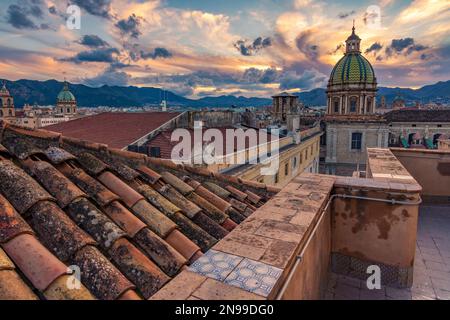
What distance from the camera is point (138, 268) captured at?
216 cm

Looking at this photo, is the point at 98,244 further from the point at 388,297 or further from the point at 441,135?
the point at 441,135

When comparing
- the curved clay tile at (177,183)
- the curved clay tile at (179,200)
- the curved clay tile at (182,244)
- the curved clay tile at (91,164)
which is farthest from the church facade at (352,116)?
the curved clay tile at (182,244)

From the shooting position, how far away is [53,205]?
2.46 meters

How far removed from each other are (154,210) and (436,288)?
362cm

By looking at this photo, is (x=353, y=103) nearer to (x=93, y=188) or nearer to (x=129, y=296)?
(x=93, y=188)

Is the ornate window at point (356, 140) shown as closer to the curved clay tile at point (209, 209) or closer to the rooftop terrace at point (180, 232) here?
the rooftop terrace at point (180, 232)

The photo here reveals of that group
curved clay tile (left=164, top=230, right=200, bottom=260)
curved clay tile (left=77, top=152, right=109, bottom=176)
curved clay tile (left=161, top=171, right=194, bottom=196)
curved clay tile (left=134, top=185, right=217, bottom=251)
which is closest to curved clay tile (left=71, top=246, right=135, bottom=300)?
curved clay tile (left=164, top=230, right=200, bottom=260)

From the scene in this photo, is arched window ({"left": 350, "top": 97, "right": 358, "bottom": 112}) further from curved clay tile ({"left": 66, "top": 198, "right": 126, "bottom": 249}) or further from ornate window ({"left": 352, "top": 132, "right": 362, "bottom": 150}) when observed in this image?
curved clay tile ({"left": 66, "top": 198, "right": 126, "bottom": 249})

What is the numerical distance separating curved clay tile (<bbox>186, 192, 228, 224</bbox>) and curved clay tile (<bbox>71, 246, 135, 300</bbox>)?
1.69 meters

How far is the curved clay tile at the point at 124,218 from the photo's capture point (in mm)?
2584

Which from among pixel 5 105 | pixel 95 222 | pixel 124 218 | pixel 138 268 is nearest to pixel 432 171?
pixel 124 218

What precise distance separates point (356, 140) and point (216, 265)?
40.3 meters
